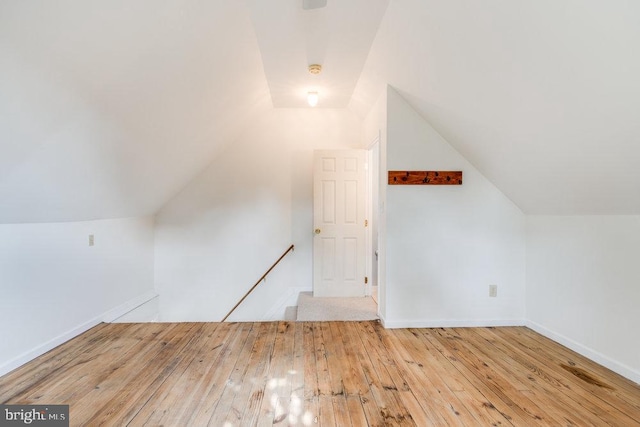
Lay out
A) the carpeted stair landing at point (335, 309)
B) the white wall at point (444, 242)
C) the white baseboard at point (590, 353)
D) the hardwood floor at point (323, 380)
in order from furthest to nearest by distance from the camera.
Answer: the carpeted stair landing at point (335, 309)
the white wall at point (444, 242)
the white baseboard at point (590, 353)
the hardwood floor at point (323, 380)

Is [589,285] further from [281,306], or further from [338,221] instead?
[281,306]

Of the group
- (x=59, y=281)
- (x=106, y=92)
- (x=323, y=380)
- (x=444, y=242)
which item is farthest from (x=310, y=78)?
(x=59, y=281)

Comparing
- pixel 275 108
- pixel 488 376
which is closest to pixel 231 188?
pixel 275 108

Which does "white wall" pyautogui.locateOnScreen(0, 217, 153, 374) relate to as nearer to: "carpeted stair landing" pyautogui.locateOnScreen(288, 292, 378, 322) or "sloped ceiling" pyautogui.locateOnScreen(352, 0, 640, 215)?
→ "carpeted stair landing" pyautogui.locateOnScreen(288, 292, 378, 322)

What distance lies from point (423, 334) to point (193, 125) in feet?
10.2

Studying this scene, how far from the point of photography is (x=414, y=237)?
9.59 feet

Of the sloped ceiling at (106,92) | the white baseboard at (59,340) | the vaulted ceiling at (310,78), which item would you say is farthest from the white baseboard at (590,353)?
the white baseboard at (59,340)

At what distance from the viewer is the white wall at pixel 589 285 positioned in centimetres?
209

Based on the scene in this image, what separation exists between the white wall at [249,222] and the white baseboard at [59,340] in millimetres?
818

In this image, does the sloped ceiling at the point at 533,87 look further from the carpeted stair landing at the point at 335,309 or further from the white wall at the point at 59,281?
the white wall at the point at 59,281

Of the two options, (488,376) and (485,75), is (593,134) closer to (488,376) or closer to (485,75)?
(485,75)

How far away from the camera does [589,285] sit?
2.36 m

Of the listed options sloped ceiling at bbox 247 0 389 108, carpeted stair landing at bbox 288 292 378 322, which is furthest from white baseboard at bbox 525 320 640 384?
sloped ceiling at bbox 247 0 389 108

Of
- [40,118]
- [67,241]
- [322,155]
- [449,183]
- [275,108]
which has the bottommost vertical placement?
[67,241]
